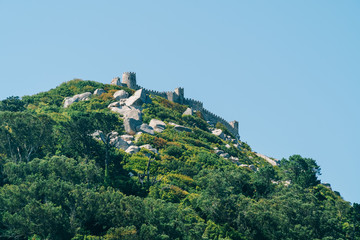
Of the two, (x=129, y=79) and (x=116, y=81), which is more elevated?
(x=129, y=79)

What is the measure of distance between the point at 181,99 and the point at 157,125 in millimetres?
35367

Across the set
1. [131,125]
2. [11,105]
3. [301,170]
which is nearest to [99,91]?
[131,125]

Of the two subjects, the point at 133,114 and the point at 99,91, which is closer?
the point at 133,114

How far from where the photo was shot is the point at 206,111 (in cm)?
12500

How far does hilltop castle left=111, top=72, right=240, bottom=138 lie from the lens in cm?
11406

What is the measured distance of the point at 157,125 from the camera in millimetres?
87438

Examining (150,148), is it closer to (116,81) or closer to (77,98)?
(77,98)

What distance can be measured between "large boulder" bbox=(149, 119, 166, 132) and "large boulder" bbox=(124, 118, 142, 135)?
5.18m

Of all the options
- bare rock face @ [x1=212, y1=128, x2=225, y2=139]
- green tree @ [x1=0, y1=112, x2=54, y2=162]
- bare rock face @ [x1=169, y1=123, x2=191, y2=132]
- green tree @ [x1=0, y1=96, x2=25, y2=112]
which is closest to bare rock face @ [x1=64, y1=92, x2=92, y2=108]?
green tree @ [x1=0, y1=96, x2=25, y2=112]

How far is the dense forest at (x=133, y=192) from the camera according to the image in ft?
137

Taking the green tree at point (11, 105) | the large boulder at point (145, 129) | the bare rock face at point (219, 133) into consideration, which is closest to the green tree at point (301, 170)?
the large boulder at point (145, 129)

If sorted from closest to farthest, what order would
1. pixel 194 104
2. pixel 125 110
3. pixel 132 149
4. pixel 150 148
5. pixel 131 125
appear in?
1. pixel 132 149
2. pixel 150 148
3. pixel 131 125
4. pixel 125 110
5. pixel 194 104

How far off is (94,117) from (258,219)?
21325 mm

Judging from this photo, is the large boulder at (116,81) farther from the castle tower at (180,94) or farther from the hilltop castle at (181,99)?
the castle tower at (180,94)
